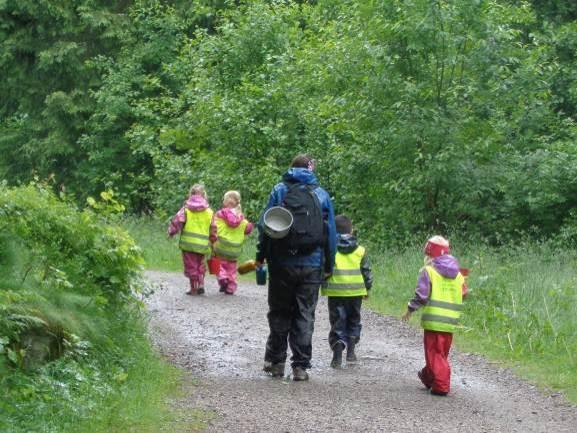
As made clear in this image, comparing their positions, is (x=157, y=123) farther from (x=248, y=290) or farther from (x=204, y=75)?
(x=248, y=290)

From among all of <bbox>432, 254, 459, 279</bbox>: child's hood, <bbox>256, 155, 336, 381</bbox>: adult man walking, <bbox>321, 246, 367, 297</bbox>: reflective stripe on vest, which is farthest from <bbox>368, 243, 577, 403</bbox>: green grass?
<bbox>256, 155, 336, 381</bbox>: adult man walking

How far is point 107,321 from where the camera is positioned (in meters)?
9.90

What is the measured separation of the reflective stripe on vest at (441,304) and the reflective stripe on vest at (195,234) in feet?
24.1

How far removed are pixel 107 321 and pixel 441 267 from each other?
10.0ft

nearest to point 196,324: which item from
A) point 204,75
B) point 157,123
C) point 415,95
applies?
point 415,95

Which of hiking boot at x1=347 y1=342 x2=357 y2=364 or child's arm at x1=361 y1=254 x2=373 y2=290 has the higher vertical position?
child's arm at x1=361 y1=254 x2=373 y2=290

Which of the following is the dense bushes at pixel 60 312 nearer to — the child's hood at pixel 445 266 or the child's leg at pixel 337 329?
the child's leg at pixel 337 329

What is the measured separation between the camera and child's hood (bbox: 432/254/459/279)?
10.2 meters

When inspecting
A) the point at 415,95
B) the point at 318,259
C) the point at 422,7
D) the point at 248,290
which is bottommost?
the point at 248,290

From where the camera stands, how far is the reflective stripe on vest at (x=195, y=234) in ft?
55.9

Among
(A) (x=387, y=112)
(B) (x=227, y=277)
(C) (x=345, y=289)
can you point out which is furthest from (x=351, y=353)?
(A) (x=387, y=112)

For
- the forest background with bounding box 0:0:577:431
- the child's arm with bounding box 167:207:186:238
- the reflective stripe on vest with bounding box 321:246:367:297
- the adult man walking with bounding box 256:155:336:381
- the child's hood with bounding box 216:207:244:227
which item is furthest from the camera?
the child's hood with bounding box 216:207:244:227

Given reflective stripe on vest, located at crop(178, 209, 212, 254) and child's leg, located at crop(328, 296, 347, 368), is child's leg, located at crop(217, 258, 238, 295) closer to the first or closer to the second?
reflective stripe on vest, located at crop(178, 209, 212, 254)

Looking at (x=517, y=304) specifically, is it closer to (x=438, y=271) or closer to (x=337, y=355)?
(x=337, y=355)
